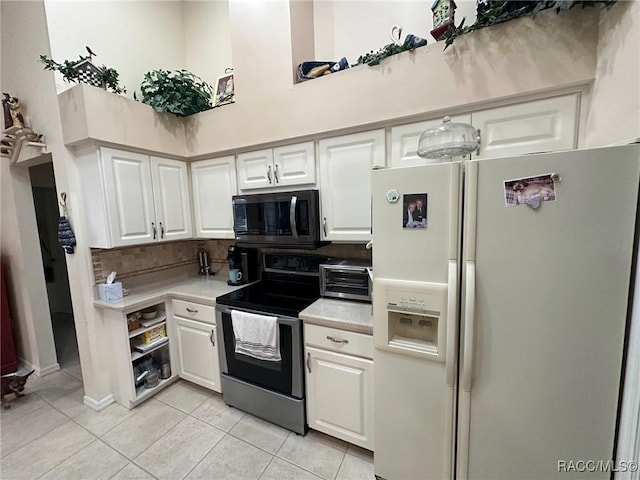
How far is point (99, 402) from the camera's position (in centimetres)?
212

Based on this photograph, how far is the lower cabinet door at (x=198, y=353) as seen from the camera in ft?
6.97

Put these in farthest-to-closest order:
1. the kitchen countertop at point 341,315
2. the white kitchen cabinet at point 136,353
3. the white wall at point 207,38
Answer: the white wall at point 207,38, the white kitchen cabinet at point 136,353, the kitchen countertop at point 341,315

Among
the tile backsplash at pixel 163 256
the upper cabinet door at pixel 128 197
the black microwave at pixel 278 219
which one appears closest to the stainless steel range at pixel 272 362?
the tile backsplash at pixel 163 256

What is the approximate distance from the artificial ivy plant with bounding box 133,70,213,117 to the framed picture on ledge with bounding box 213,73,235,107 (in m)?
0.15

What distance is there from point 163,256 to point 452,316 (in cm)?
267

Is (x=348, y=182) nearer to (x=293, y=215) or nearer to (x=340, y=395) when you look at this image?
(x=293, y=215)

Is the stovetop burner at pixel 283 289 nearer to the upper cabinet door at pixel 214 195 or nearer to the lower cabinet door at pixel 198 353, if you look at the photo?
the lower cabinet door at pixel 198 353

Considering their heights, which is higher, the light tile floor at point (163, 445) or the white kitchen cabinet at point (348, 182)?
the white kitchen cabinet at point (348, 182)

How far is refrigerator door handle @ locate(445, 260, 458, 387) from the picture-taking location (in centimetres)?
115

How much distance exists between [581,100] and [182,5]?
3516mm

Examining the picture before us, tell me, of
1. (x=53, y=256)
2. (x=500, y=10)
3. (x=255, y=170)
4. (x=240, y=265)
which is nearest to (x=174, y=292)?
(x=240, y=265)

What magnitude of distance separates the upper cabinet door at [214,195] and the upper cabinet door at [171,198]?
85mm

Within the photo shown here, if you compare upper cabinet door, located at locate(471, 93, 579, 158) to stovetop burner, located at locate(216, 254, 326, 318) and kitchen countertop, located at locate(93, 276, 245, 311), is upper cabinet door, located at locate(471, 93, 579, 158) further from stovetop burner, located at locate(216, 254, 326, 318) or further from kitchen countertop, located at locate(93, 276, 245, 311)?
kitchen countertop, located at locate(93, 276, 245, 311)

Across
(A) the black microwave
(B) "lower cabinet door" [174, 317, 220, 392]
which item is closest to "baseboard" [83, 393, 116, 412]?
(B) "lower cabinet door" [174, 317, 220, 392]
